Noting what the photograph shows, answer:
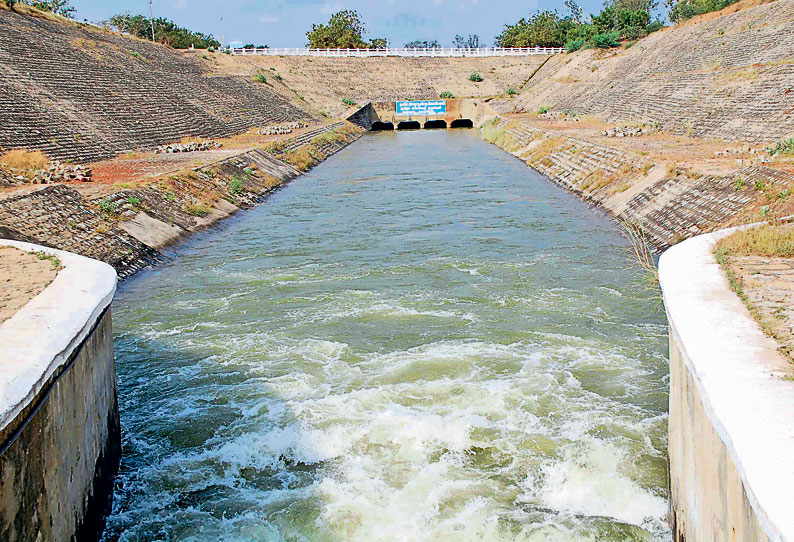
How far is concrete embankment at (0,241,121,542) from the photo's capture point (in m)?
5.23

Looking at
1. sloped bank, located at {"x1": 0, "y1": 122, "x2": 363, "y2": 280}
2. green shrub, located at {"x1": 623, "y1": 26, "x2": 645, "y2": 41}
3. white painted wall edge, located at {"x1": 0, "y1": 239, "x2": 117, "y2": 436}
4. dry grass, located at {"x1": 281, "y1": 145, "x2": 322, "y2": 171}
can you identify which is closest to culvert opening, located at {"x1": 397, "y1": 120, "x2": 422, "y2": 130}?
green shrub, located at {"x1": 623, "y1": 26, "x2": 645, "y2": 41}

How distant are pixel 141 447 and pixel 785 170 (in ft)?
45.8

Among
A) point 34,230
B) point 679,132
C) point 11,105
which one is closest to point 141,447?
point 34,230

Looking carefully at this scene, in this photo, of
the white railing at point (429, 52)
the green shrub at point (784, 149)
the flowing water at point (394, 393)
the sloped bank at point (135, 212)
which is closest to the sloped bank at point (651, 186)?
the flowing water at point (394, 393)

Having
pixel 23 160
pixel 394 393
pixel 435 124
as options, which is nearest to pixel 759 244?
pixel 394 393

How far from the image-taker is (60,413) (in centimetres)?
614

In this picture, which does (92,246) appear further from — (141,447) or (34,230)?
(141,447)

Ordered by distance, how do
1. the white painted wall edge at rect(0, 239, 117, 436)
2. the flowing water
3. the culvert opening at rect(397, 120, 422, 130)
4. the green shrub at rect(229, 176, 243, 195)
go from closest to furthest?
the white painted wall edge at rect(0, 239, 117, 436), the flowing water, the green shrub at rect(229, 176, 243, 195), the culvert opening at rect(397, 120, 422, 130)

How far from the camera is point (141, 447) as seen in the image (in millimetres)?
8828

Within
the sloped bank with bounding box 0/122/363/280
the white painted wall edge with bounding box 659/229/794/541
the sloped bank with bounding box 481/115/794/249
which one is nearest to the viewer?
the white painted wall edge with bounding box 659/229/794/541

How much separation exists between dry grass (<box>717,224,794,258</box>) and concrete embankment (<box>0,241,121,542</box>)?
6.67 m

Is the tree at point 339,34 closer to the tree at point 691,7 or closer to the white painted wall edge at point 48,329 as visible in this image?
the tree at point 691,7

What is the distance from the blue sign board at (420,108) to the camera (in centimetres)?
6775

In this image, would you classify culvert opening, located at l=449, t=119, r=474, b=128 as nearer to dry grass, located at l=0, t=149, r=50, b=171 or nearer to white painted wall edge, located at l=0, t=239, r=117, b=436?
dry grass, located at l=0, t=149, r=50, b=171
